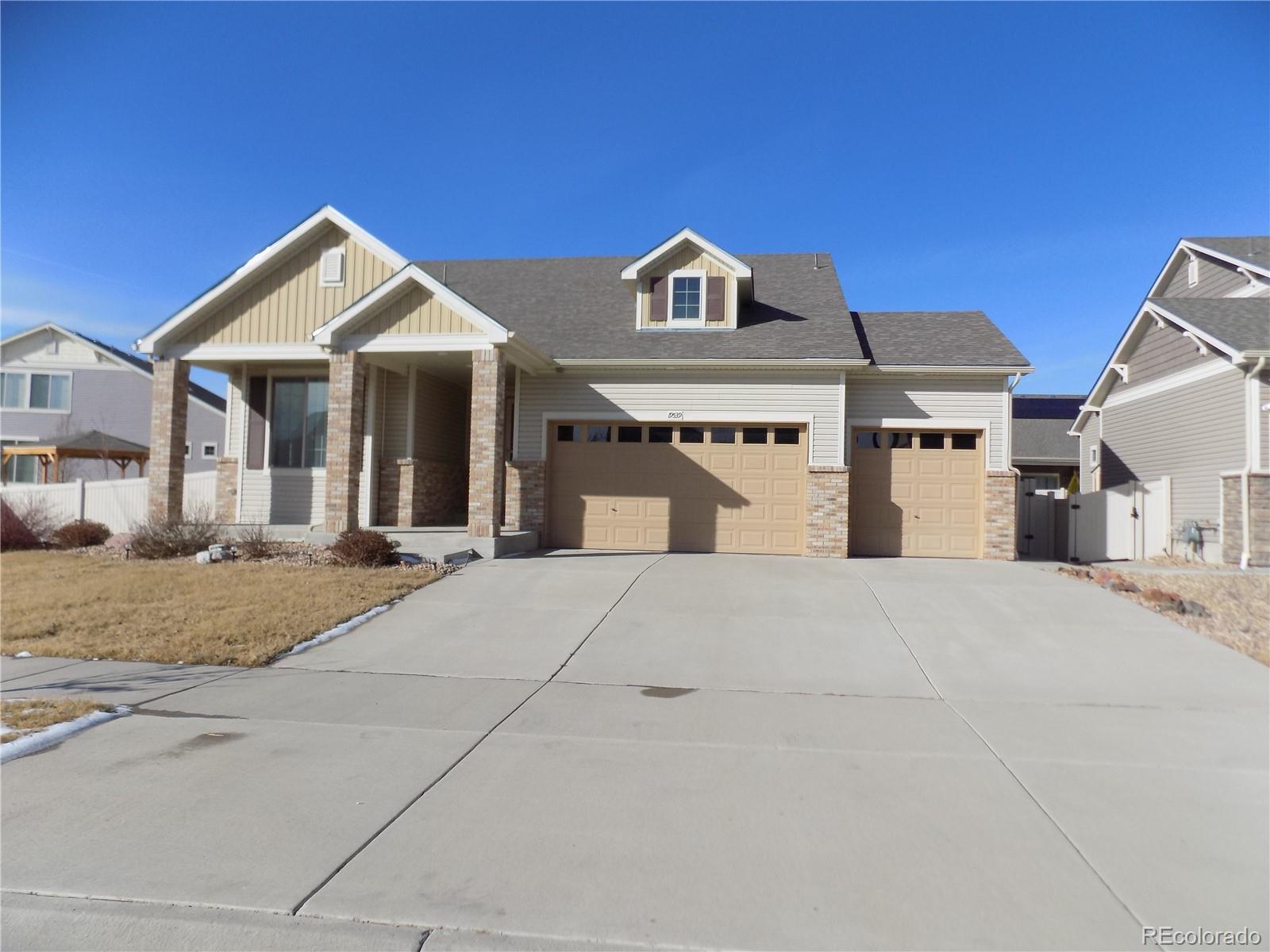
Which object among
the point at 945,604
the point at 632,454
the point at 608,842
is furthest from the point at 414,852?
the point at 632,454

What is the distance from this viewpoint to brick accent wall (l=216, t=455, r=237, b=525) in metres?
16.6

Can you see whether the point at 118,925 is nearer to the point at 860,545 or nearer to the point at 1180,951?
the point at 1180,951

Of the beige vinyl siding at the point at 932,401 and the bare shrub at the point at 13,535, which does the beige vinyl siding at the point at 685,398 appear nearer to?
the beige vinyl siding at the point at 932,401

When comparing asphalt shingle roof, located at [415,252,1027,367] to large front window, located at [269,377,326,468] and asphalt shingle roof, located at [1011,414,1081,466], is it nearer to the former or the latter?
large front window, located at [269,377,326,468]

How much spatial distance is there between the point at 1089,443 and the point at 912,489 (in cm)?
1064

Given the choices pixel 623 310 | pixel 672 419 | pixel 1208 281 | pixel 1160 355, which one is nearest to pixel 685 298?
pixel 623 310

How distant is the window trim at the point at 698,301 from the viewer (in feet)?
53.7

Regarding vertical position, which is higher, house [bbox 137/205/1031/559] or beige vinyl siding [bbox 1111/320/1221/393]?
beige vinyl siding [bbox 1111/320/1221/393]

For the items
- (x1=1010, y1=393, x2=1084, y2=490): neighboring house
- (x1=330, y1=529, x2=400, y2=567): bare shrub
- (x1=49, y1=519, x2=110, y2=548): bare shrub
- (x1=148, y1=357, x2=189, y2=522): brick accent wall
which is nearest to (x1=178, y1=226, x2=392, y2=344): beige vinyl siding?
(x1=148, y1=357, x2=189, y2=522): brick accent wall

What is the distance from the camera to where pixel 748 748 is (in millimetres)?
5398

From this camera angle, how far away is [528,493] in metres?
15.5

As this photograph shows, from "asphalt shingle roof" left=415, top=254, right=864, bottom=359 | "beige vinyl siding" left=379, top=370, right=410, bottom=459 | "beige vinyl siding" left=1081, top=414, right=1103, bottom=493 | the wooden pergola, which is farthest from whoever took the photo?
the wooden pergola

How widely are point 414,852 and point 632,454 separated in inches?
473

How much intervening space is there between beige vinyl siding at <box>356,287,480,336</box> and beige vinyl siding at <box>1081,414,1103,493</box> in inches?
698
